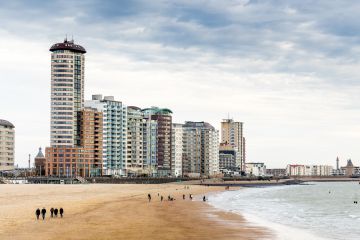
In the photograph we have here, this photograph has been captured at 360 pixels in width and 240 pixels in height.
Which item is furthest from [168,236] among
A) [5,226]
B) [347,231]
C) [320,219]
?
[320,219]

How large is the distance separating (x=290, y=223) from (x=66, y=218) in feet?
99.2

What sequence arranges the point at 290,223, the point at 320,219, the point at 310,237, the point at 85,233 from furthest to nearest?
the point at 320,219, the point at 290,223, the point at 310,237, the point at 85,233

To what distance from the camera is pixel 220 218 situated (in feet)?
260

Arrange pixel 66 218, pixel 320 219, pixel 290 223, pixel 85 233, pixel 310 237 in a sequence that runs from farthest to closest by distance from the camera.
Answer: pixel 320 219, pixel 290 223, pixel 66 218, pixel 310 237, pixel 85 233

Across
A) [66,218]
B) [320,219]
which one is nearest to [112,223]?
[66,218]

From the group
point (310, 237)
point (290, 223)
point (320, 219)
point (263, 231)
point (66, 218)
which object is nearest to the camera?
point (310, 237)

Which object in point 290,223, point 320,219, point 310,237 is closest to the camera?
point 310,237

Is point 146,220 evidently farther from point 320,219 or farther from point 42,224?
point 320,219

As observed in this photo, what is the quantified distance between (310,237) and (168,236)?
51.3 feet

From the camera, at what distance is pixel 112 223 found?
6606 centimetres

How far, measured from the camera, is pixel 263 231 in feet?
207

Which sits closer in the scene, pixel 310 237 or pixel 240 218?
pixel 310 237

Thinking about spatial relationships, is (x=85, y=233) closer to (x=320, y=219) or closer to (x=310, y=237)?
(x=310, y=237)

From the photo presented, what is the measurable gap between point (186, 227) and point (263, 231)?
9.03m
